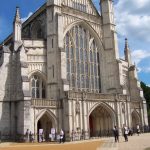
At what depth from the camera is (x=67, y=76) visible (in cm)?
3762

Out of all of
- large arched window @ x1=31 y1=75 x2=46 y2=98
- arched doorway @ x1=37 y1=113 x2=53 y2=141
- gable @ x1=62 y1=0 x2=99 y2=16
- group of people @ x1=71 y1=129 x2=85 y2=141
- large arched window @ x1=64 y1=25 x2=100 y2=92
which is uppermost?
gable @ x1=62 y1=0 x2=99 y2=16

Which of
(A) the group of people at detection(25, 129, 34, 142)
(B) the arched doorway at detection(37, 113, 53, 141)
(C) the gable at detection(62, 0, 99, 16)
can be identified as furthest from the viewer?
(C) the gable at detection(62, 0, 99, 16)

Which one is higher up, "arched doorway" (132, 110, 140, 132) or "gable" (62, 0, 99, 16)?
"gable" (62, 0, 99, 16)

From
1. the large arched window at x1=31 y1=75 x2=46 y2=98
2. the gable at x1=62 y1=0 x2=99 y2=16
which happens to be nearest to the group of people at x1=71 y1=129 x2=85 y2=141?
the large arched window at x1=31 y1=75 x2=46 y2=98

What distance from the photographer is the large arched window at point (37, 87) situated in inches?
1405

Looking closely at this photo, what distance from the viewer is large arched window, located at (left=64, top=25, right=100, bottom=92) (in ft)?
126

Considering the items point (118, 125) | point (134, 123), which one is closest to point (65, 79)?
point (118, 125)

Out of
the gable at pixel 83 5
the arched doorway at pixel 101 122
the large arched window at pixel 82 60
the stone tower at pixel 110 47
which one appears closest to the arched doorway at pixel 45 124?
the large arched window at pixel 82 60

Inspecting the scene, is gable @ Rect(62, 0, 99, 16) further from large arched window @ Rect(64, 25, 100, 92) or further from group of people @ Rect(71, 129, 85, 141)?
group of people @ Rect(71, 129, 85, 141)

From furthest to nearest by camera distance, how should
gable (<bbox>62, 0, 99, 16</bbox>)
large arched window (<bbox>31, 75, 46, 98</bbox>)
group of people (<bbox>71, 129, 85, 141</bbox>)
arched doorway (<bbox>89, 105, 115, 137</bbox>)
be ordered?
gable (<bbox>62, 0, 99, 16</bbox>)
arched doorway (<bbox>89, 105, 115, 137</bbox>)
large arched window (<bbox>31, 75, 46, 98</bbox>)
group of people (<bbox>71, 129, 85, 141</bbox>)

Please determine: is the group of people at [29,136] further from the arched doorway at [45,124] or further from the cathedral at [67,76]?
the arched doorway at [45,124]

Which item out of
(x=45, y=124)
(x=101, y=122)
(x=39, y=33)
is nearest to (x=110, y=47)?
(x=39, y=33)

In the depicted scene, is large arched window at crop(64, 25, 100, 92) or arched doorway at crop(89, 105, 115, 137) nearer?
arched doorway at crop(89, 105, 115, 137)

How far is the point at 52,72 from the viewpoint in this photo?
117 ft
